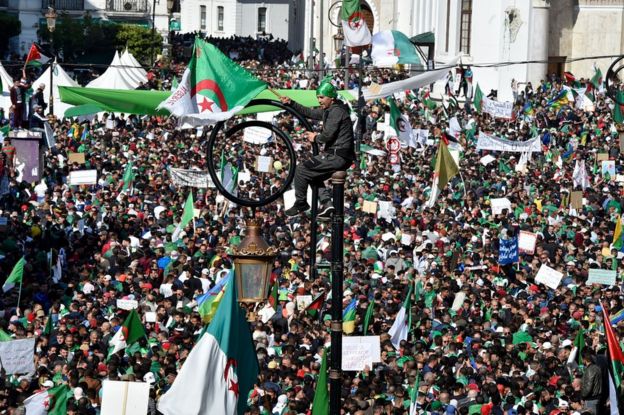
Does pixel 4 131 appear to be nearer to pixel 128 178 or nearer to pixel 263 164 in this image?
pixel 128 178

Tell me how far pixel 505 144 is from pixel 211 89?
64.2ft

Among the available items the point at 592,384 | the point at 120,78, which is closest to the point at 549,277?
the point at 592,384

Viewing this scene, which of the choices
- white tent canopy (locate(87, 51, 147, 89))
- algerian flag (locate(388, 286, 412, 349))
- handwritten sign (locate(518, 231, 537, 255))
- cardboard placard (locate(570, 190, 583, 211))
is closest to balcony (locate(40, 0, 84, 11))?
white tent canopy (locate(87, 51, 147, 89))

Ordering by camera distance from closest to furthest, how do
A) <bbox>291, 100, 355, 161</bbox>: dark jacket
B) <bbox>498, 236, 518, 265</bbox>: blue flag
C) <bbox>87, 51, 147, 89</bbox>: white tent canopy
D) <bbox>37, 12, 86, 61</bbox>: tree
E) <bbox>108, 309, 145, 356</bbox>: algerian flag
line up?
<bbox>291, 100, 355, 161</bbox>: dark jacket < <bbox>108, 309, 145, 356</bbox>: algerian flag < <bbox>498, 236, 518, 265</bbox>: blue flag < <bbox>87, 51, 147, 89</bbox>: white tent canopy < <bbox>37, 12, 86, 61</bbox>: tree

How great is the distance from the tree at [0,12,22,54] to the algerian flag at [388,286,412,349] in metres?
53.1

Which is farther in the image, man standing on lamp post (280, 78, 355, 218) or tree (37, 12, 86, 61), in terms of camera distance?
tree (37, 12, 86, 61)

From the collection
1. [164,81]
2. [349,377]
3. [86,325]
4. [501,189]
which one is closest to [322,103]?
[349,377]

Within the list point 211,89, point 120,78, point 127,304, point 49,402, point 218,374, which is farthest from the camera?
point 120,78

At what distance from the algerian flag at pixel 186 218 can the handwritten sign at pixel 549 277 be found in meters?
6.02

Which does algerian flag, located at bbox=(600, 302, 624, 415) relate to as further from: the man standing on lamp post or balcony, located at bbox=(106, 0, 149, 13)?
balcony, located at bbox=(106, 0, 149, 13)

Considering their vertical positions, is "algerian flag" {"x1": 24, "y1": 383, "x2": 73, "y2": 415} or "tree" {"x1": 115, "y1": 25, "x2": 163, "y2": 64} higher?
"tree" {"x1": 115, "y1": 25, "x2": 163, "y2": 64}

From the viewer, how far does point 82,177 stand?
89.6 ft

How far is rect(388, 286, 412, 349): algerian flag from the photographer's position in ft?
59.3

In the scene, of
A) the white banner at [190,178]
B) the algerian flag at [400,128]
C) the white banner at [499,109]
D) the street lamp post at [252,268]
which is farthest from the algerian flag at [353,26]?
the street lamp post at [252,268]
